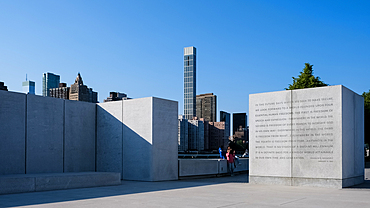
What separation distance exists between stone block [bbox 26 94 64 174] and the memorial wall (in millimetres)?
8534

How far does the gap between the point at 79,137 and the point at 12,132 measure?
130 inches

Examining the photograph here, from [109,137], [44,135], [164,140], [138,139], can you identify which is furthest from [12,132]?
[164,140]

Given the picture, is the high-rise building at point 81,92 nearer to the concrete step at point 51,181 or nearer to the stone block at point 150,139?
the stone block at point 150,139

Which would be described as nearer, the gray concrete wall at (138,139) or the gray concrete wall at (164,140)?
the gray concrete wall at (138,139)

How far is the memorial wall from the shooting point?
1247 centimetres

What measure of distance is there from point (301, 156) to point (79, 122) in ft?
33.5

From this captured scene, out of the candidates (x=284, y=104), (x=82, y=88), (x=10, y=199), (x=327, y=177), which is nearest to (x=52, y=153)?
(x=10, y=199)

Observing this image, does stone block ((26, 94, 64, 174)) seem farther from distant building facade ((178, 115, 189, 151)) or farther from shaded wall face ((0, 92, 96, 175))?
distant building facade ((178, 115, 189, 151))

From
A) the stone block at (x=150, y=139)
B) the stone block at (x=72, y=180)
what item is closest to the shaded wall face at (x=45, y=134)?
the stone block at (x=150, y=139)

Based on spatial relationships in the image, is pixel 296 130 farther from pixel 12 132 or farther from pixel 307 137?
pixel 12 132

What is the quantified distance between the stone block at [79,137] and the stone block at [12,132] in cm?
212

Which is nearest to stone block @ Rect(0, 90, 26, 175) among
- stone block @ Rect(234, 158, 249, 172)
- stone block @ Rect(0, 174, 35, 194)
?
stone block @ Rect(0, 174, 35, 194)

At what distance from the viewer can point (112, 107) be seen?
17844mm

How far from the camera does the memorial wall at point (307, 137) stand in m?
12.5
